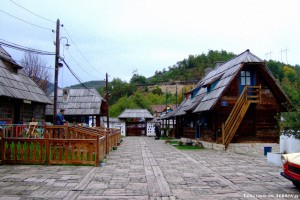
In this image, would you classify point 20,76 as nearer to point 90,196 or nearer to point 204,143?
point 204,143

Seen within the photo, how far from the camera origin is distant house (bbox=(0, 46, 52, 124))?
1855 cm

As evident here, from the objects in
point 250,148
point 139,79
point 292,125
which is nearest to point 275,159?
point 292,125

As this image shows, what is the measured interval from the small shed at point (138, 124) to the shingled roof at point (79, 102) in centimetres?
1549

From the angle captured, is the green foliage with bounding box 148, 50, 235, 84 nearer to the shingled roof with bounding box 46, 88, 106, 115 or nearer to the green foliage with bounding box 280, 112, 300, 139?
the shingled roof with bounding box 46, 88, 106, 115

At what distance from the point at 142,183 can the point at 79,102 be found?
27.4 m

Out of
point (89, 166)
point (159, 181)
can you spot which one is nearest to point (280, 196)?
point (159, 181)

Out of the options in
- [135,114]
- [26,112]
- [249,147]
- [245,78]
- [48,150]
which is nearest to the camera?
[48,150]

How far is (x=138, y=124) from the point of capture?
5272cm

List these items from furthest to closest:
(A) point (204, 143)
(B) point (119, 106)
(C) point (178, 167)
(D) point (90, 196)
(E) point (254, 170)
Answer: (B) point (119, 106), (A) point (204, 143), (C) point (178, 167), (E) point (254, 170), (D) point (90, 196)

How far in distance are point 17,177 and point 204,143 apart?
54.3 feet

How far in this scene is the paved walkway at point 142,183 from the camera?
7414 mm

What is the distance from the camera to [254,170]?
37.8 ft

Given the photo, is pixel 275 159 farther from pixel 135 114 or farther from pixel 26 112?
pixel 135 114

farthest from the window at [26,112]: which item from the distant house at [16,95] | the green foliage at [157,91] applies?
the green foliage at [157,91]
